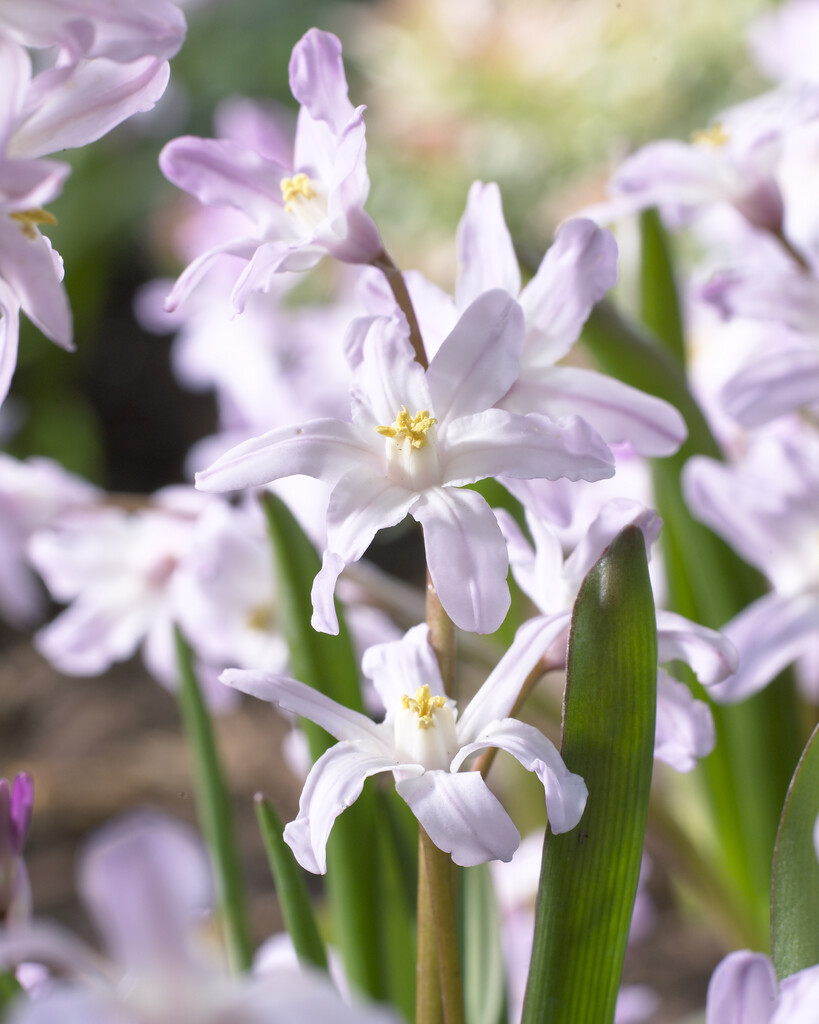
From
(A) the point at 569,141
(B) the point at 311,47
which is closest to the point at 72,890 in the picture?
(B) the point at 311,47

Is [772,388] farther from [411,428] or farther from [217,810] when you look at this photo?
[217,810]

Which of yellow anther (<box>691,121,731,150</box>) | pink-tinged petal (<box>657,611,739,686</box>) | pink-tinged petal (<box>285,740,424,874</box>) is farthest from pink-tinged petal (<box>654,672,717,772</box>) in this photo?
yellow anther (<box>691,121,731,150</box>)

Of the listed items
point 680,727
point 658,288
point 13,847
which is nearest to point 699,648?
point 680,727

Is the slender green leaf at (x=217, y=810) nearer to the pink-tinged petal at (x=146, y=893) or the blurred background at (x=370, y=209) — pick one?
the pink-tinged petal at (x=146, y=893)

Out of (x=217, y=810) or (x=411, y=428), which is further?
(x=217, y=810)

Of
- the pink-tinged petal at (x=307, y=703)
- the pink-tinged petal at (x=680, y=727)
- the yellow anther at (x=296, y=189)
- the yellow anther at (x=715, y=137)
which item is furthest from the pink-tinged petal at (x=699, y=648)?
the yellow anther at (x=715, y=137)

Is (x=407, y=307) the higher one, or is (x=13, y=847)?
(x=407, y=307)
